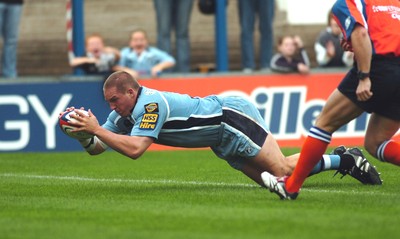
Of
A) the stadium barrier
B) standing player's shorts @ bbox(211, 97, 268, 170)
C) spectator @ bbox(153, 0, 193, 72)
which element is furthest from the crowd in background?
standing player's shorts @ bbox(211, 97, 268, 170)

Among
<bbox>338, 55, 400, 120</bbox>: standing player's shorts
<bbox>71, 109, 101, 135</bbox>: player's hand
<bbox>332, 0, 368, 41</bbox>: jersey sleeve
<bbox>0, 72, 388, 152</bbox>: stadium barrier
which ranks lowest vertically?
<bbox>0, 72, 388, 152</bbox>: stadium barrier

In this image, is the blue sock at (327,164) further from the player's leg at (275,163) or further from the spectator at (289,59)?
the spectator at (289,59)

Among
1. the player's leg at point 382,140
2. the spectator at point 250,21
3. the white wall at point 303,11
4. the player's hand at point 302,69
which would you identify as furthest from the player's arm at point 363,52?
the white wall at point 303,11

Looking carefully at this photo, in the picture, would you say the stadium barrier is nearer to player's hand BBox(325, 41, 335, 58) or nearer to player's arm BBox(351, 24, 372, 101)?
player's hand BBox(325, 41, 335, 58)

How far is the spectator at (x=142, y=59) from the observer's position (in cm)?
1748

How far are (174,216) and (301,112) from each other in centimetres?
861

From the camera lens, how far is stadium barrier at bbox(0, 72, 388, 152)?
1634cm

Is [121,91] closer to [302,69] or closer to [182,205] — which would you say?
[182,205]

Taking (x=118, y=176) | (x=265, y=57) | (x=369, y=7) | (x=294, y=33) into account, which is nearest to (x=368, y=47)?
(x=369, y=7)

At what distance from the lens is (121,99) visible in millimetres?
9969

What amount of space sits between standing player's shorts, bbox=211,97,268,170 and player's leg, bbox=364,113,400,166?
994mm

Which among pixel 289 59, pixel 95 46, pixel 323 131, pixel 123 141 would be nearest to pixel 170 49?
pixel 95 46

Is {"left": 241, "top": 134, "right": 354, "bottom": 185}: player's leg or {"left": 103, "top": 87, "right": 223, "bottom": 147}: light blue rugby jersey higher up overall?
{"left": 103, "top": 87, "right": 223, "bottom": 147}: light blue rugby jersey

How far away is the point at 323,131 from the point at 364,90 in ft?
1.78
